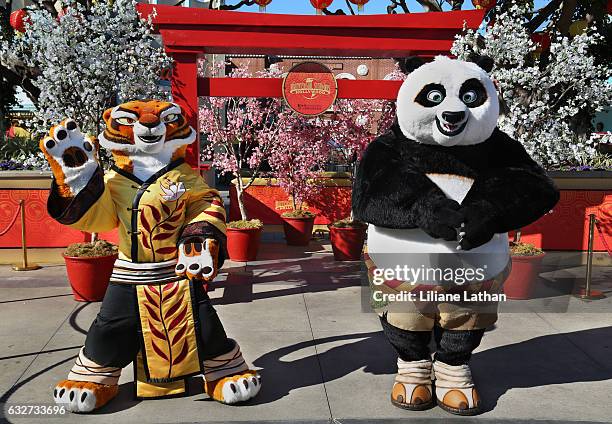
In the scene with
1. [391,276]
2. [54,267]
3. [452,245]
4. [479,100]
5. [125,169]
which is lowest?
[54,267]

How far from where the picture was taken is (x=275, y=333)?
5023mm

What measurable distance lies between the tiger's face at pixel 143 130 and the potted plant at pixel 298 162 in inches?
208

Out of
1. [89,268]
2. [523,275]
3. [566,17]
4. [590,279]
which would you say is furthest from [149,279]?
[566,17]

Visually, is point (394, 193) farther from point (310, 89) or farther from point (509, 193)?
point (310, 89)

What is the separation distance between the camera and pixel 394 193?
3.28 metres

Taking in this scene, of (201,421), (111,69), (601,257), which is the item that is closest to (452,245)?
(201,421)

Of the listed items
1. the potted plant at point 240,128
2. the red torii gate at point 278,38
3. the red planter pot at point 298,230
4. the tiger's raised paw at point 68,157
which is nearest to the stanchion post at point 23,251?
the red torii gate at point 278,38

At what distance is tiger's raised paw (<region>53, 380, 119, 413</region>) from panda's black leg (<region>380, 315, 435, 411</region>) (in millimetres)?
1849

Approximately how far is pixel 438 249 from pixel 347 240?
467cm

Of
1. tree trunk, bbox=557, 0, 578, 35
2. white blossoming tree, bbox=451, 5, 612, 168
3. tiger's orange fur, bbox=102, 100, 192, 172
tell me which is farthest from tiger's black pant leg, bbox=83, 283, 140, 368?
tree trunk, bbox=557, 0, 578, 35

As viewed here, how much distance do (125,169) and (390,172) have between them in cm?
168

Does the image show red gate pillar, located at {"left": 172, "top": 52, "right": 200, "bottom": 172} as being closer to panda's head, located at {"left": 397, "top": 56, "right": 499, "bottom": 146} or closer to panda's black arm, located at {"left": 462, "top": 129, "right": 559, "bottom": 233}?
panda's head, located at {"left": 397, "top": 56, "right": 499, "bottom": 146}

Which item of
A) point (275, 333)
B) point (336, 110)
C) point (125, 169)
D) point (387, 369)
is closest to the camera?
point (125, 169)

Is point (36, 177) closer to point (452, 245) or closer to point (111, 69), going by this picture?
point (111, 69)
